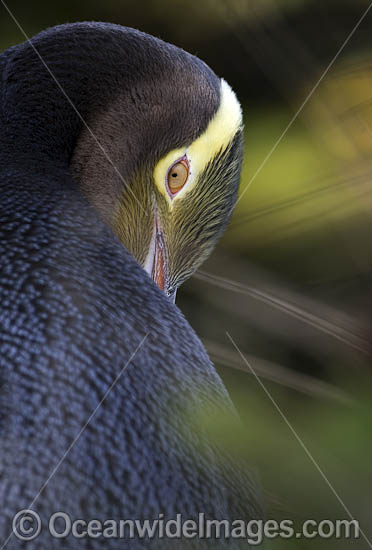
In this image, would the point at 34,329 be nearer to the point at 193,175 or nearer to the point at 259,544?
the point at 259,544

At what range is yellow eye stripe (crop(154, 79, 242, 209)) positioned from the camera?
94 centimetres

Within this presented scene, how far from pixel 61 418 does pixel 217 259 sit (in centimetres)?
22

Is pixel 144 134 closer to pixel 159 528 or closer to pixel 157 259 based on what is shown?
pixel 157 259

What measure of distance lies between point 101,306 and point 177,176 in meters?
0.38

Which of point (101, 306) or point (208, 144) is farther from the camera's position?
point (208, 144)

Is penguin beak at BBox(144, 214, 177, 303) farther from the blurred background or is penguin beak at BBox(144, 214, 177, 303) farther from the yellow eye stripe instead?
the blurred background

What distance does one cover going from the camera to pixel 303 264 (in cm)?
67

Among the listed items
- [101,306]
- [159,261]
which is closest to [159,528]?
[101,306]

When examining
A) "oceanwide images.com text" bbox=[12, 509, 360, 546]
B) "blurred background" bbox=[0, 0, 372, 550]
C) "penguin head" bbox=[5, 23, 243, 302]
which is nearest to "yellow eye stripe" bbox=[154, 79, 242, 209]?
"penguin head" bbox=[5, 23, 243, 302]

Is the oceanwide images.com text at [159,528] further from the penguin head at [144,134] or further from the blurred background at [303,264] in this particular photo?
the penguin head at [144,134]

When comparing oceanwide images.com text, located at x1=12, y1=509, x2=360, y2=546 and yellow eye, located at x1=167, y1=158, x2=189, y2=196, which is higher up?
yellow eye, located at x1=167, y1=158, x2=189, y2=196

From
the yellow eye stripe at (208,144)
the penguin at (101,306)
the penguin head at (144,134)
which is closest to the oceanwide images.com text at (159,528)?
the penguin at (101,306)

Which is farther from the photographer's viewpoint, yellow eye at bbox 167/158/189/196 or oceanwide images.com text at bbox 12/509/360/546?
yellow eye at bbox 167/158/189/196

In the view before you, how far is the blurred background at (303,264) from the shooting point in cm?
44
